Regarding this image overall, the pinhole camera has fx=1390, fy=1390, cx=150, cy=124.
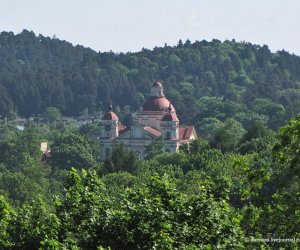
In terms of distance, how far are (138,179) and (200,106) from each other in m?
→ 92.9

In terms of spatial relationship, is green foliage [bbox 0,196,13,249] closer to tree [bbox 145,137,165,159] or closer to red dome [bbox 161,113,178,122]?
tree [bbox 145,137,165,159]

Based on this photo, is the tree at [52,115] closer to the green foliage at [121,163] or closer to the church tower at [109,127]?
the church tower at [109,127]

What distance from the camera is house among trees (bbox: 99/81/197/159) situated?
335 feet

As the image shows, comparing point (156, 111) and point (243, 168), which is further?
point (156, 111)

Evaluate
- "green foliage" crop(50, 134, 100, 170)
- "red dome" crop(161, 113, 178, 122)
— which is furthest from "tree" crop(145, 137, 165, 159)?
"green foliage" crop(50, 134, 100, 170)

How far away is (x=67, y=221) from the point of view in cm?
2247

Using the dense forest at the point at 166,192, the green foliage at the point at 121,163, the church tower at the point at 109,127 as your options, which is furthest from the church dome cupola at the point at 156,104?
the green foliage at the point at 121,163

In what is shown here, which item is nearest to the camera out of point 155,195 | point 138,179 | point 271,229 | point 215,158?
point 271,229

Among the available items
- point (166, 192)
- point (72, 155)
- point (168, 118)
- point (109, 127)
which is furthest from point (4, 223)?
point (109, 127)

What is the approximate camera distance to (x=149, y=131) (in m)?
104

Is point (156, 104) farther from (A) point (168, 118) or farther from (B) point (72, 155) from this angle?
(B) point (72, 155)

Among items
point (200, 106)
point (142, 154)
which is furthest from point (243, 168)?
point (200, 106)

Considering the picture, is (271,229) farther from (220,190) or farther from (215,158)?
(215,158)

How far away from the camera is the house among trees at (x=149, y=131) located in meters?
102
